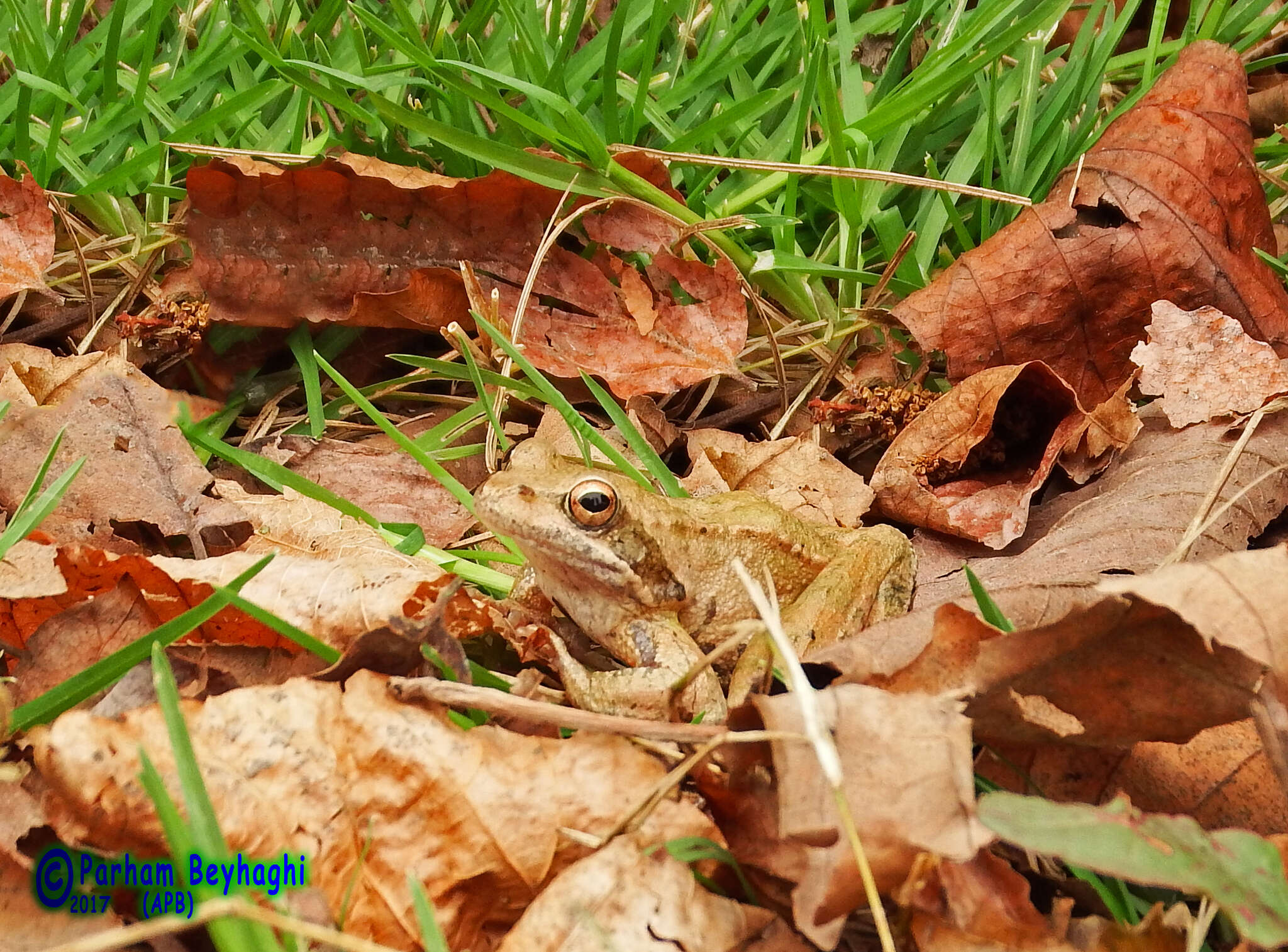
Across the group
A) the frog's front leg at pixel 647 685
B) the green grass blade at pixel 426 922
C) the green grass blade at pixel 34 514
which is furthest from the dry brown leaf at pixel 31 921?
the frog's front leg at pixel 647 685

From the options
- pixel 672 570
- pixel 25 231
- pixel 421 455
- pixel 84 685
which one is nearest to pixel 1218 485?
pixel 672 570

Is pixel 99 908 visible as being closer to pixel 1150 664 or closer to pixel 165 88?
pixel 1150 664

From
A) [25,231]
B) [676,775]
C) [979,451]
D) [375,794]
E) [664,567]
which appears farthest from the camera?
[25,231]

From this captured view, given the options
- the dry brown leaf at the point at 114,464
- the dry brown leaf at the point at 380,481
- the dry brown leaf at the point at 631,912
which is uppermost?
the dry brown leaf at the point at 631,912

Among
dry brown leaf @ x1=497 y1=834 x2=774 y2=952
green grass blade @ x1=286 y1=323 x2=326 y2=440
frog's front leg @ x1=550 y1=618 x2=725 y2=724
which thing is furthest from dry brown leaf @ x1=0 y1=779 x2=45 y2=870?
green grass blade @ x1=286 y1=323 x2=326 y2=440

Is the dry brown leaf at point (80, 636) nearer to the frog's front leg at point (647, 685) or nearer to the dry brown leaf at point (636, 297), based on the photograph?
the frog's front leg at point (647, 685)

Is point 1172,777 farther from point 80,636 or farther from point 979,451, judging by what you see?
point 80,636
